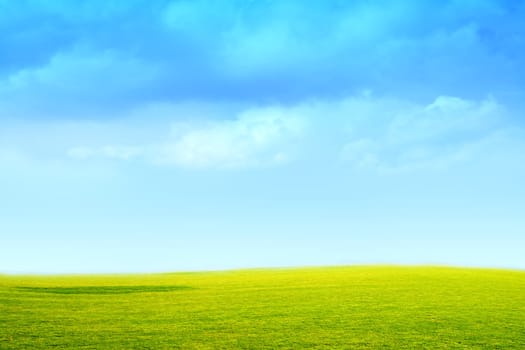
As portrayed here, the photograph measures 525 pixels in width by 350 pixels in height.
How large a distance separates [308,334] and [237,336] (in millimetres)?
3079

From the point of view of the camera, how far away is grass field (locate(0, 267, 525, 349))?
63.2ft

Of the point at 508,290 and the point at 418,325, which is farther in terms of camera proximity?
the point at 508,290

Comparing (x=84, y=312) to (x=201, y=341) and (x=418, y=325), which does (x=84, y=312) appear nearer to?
(x=201, y=341)

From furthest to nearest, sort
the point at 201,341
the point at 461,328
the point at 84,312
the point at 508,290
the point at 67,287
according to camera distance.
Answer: the point at 67,287, the point at 508,290, the point at 84,312, the point at 461,328, the point at 201,341

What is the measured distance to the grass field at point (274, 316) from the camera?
1925 centimetres

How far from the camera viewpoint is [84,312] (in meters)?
25.4

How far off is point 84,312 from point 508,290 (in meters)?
26.6

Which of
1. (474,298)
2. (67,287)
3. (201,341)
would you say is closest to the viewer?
(201,341)

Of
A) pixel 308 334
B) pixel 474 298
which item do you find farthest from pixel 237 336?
pixel 474 298

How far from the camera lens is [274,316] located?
914 inches

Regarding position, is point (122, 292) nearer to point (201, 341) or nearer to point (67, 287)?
point (67, 287)

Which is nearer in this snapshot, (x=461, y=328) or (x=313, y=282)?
(x=461, y=328)

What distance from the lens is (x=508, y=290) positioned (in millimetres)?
30688

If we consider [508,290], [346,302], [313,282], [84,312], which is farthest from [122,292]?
[508,290]
